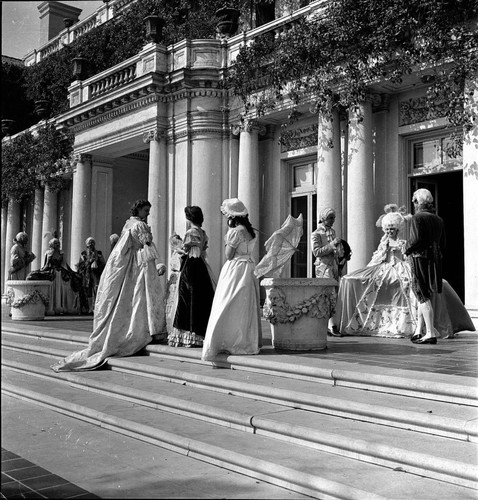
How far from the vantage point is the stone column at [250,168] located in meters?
14.5

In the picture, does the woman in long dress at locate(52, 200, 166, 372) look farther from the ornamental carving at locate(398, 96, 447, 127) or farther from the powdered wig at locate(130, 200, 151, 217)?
the ornamental carving at locate(398, 96, 447, 127)

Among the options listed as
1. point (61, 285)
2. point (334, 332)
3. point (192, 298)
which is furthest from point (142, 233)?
point (61, 285)

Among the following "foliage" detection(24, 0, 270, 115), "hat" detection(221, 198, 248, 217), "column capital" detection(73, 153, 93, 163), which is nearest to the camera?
"hat" detection(221, 198, 248, 217)

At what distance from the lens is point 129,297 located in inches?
307

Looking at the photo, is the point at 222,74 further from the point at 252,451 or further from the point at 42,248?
the point at 252,451

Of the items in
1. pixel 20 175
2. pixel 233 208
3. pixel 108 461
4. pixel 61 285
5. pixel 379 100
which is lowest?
pixel 108 461

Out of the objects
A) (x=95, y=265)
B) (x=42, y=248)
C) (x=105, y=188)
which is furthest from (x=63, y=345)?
(x=42, y=248)

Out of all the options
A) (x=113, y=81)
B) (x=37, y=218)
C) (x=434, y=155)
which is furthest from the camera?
(x=37, y=218)

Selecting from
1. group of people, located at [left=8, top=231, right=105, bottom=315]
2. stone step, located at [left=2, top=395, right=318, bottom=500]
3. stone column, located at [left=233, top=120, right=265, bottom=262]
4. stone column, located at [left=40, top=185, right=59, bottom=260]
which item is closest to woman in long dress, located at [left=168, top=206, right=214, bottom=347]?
stone step, located at [left=2, top=395, right=318, bottom=500]

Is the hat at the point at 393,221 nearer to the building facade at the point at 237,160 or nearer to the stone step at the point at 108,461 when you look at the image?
the building facade at the point at 237,160

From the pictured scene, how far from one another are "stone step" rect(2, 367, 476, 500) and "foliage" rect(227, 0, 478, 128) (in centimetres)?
746

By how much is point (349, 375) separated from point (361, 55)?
26.0ft

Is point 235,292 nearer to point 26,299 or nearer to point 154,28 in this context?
point 26,299

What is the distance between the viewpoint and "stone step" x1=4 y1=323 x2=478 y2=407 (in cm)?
444
